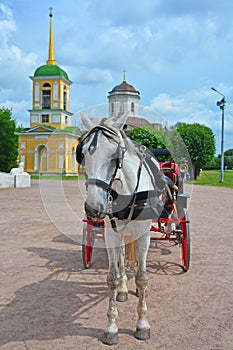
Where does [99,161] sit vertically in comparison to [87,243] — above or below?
above

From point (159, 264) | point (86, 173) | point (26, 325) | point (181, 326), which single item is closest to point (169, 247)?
point (159, 264)

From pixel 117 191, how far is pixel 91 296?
1808 millimetres

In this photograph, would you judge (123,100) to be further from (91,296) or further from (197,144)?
(197,144)

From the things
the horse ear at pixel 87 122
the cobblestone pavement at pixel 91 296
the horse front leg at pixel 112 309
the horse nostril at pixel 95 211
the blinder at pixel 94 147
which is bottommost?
the cobblestone pavement at pixel 91 296

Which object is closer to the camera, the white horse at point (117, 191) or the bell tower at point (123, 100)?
the white horse at point (117, 191)

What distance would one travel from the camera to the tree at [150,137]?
400 centimetres

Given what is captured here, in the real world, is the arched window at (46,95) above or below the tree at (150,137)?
above

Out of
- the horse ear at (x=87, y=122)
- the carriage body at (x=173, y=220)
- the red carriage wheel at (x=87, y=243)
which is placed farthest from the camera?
the red carriage wheel at (x=87, y=243)

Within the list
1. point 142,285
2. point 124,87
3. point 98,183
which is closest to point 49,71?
point 124,87

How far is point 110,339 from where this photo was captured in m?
3.09

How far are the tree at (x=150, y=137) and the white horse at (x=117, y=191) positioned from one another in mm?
511

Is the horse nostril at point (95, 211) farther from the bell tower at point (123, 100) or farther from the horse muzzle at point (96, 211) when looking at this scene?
the bell tower at point (123, 100)

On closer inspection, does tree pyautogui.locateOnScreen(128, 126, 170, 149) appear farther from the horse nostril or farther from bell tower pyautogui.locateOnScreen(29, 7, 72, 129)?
bell tower pyautogui.locateOnScreen(29, 7, 72, 129)

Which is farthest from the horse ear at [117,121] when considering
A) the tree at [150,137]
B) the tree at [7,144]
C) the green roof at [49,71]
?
the green roof at [49,71]
